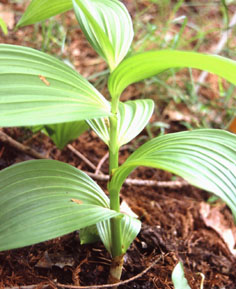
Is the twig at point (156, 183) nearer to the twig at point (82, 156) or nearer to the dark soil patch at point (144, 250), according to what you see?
the dark soil patch at point (144, 250)

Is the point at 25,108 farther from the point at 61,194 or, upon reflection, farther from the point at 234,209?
the point at 234,209

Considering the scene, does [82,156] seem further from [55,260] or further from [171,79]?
[171,79]

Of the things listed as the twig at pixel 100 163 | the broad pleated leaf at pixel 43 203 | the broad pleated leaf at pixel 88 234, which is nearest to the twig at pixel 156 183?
the twig at pixel 100 163

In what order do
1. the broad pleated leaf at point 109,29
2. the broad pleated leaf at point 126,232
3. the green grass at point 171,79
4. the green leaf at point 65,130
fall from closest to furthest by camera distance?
the broad pleated leaf at point 109,29
the broad pleated leaf at point 126,232
the green leaf at point 65,130
the green grass at point 171,79

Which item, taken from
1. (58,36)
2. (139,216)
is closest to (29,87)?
(139,216)

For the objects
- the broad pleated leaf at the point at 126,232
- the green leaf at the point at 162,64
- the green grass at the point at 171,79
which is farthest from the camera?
the green grass at the point at 171,79

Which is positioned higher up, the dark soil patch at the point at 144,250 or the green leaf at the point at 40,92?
the green leaf at the point at 40,92
